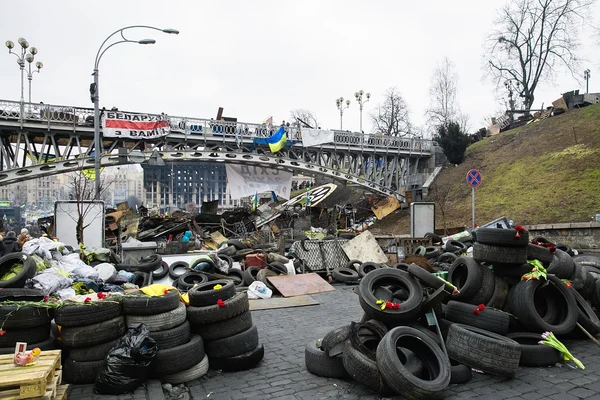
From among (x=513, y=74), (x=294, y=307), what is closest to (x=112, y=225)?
(x=294, y=307)

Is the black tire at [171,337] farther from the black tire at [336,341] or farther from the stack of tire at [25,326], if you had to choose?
the black tire at [336,341]

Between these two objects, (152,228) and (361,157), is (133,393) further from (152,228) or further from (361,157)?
(361,157)

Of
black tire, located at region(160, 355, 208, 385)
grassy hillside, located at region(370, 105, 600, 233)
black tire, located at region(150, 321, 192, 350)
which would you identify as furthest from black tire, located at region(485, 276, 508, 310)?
grassy hillside, located at region(370, 105, 600, 233)

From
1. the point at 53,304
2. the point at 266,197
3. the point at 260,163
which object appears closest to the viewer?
the point at 53,304

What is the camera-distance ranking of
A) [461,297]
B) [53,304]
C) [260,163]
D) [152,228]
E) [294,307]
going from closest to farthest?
[53,304], [461,297], [294,307], [152,228], [260,163]

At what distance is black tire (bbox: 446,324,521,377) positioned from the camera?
4.64 meters

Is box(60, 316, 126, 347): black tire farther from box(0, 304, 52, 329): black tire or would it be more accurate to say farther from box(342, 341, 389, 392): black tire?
box(342, 341, 389, 392): black tire

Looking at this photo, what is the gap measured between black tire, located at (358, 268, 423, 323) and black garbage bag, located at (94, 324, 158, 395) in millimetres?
2745

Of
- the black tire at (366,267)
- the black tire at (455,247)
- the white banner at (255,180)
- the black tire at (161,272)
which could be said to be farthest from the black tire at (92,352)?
the white banner at (255,180)

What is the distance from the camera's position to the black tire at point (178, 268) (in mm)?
11453

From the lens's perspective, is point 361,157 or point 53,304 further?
point 361,157

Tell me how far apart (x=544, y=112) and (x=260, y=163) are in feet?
90.4

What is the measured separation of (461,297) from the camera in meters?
5.98

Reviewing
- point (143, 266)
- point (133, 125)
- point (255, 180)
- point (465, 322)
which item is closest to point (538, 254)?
point (465, 322)
